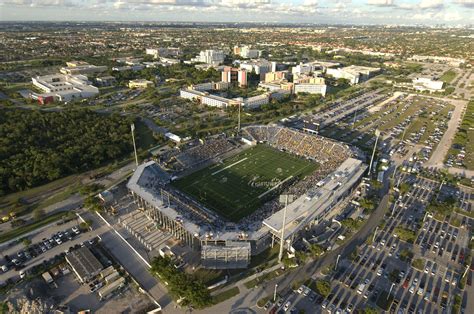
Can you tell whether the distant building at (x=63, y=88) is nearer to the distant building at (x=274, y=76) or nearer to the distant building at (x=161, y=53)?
the distant building at (x=161, y=53)

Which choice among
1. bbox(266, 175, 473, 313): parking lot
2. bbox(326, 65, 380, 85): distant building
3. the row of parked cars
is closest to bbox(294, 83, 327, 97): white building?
bbox(326, 65, 380, 85): distant building

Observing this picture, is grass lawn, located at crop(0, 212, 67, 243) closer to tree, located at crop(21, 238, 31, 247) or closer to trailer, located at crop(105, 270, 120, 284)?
tree, located at crop(21, 238, 31, 247)

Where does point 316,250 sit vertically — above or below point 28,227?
above

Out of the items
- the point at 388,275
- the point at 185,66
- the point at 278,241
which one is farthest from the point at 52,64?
the point at 388,275

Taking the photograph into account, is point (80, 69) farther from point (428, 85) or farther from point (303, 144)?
point (428, 85)

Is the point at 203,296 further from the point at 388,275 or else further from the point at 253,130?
the point at 253,130

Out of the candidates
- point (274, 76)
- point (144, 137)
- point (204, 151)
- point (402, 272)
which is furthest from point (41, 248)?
point (274, 76)

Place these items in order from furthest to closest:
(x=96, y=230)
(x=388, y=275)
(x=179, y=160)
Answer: (x=179, y=160), (x=96, y=230), (x=388, y=275)

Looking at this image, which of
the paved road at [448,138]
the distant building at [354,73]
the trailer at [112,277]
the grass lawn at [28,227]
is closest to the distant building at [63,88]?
the grass lawn at [28,227]
